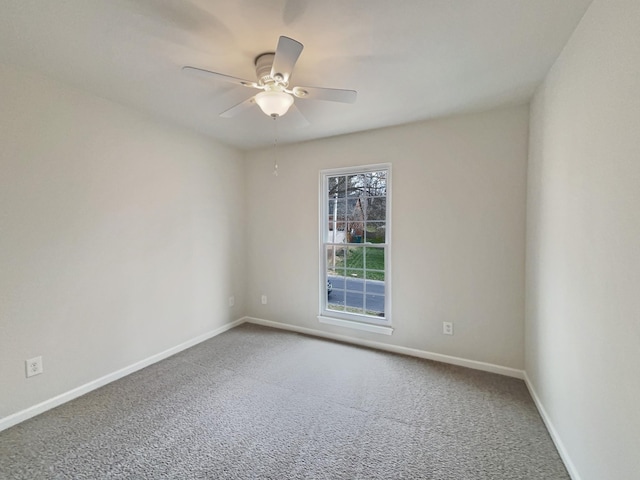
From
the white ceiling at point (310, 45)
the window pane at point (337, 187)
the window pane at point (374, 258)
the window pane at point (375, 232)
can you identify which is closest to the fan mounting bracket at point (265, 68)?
the white ceiling at point (310, 45)

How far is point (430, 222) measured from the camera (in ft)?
9.04

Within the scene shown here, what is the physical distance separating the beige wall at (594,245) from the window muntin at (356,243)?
1.43 m

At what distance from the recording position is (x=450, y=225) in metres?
2.66

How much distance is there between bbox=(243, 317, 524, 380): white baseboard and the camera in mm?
2489

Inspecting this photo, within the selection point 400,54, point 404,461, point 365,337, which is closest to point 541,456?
point 404,461

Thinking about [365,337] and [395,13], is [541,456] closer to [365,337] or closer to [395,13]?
[365,337]

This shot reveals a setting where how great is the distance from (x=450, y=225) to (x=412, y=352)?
1.39m

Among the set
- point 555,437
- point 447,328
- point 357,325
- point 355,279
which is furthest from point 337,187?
point 555,437

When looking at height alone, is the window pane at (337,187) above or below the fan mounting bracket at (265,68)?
below

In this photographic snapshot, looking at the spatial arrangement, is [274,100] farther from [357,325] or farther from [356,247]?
[357,325]

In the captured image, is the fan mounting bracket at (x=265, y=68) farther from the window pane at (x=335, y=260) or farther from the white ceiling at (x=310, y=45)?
the window pane at (x=335, y=260)

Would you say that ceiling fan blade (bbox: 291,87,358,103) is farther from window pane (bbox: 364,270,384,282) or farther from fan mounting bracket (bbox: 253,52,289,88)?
window pane (bbox: 364,270,384,282)

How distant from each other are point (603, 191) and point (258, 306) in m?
3.58

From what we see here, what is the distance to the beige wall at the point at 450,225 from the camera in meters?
2.43
